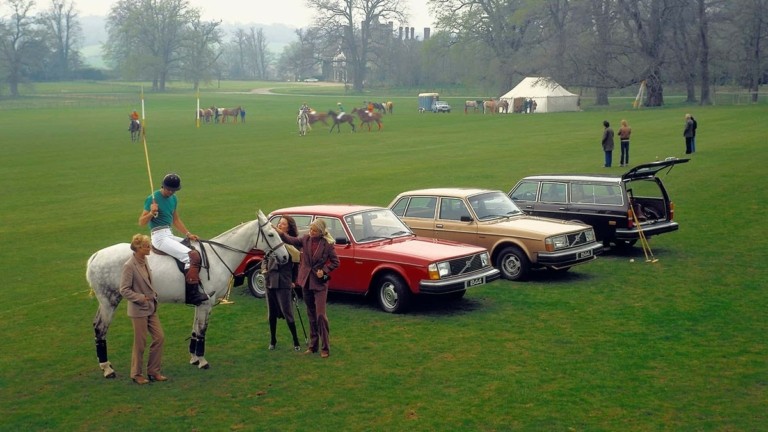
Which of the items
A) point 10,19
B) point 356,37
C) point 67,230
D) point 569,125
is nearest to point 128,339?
point 67,230

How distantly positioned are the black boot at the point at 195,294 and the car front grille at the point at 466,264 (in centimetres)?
413

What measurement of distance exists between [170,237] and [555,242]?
23.8ft

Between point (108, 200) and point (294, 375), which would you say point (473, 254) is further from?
point (108, 200)

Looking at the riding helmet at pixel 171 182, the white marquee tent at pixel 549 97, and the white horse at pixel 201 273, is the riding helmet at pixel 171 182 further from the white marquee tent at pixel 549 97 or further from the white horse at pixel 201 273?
the white marquee tent at pixel 549 97

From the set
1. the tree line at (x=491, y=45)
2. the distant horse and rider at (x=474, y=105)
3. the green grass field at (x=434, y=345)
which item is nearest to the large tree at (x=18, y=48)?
the tree line at (x=491, y=45)

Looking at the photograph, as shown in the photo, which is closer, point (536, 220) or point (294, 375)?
point (294, 375)

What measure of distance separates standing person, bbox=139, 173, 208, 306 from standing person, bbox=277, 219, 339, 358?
127 centimetres

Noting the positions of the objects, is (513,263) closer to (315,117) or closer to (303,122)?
(303,122)

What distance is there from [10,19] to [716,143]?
12233cm

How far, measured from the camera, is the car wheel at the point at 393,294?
14.0 meters

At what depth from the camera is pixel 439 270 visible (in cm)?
1372

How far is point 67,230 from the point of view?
23.7 metres

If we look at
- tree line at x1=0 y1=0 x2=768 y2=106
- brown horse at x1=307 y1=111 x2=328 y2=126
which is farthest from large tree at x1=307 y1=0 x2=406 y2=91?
brown horse at x1=307 y1=111 x2=328 y2=126

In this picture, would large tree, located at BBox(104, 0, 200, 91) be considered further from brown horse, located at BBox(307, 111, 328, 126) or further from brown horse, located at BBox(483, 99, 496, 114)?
brown horse, located at BBox(307, 111, 328, 126)
